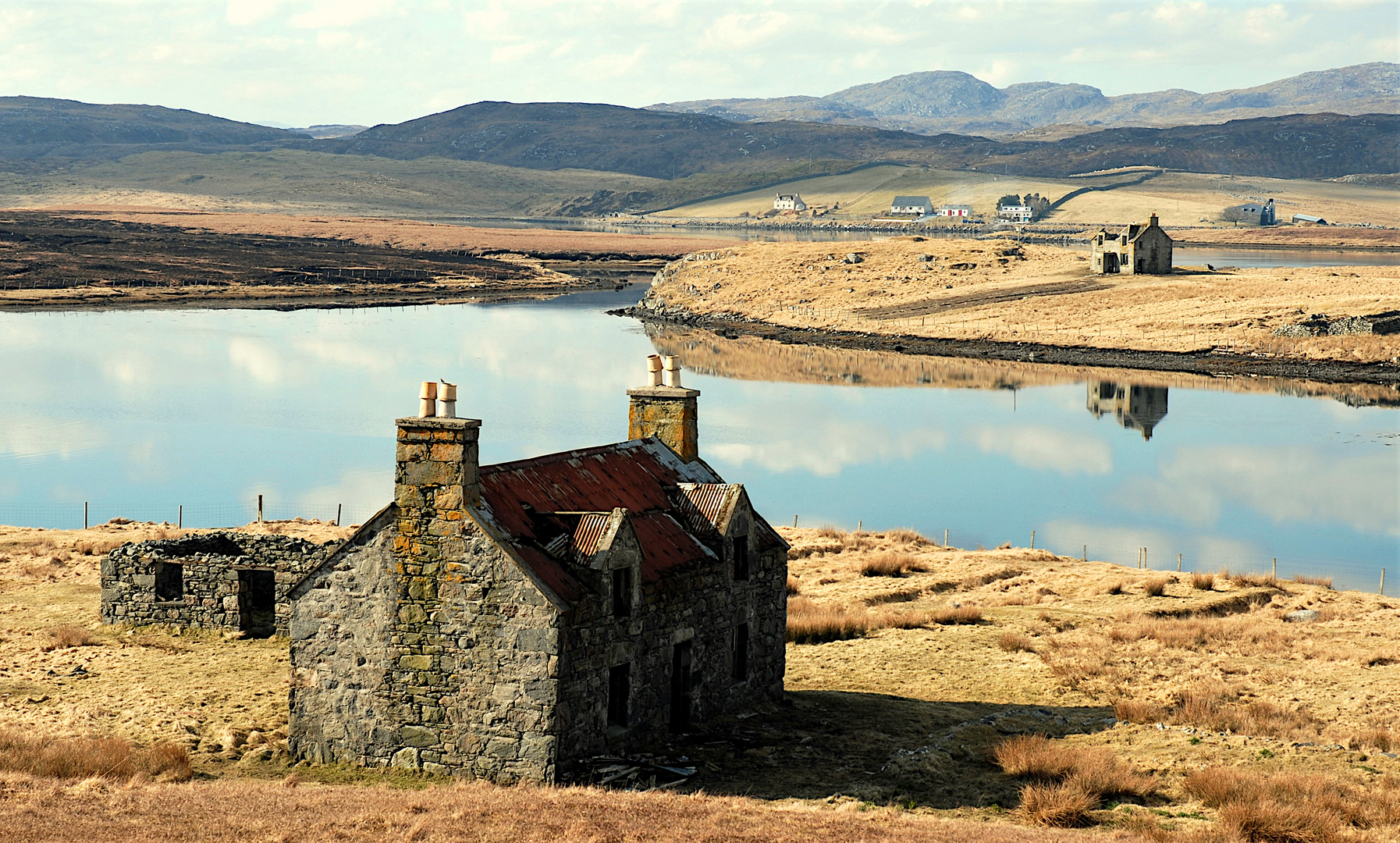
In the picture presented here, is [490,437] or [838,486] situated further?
Answer: [490,437]

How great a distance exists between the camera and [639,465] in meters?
22.7

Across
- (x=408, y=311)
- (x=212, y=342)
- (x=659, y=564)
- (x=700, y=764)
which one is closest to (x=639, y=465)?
(x=659, y=564)

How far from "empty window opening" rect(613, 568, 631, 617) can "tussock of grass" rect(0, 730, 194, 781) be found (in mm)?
5919

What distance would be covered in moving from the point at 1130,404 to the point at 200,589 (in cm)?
5703

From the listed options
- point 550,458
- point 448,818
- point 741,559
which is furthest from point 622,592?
point 448,818

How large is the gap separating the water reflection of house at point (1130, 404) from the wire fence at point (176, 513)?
121ft

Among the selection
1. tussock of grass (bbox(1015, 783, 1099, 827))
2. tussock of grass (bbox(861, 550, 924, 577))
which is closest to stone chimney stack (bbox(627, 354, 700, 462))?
tussock of grass (bbox(1015, 783, 1099, 827))

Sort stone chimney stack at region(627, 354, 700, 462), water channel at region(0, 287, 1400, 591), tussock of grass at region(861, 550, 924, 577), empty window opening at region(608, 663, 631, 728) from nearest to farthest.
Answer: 1. empty window opening at region(608, 663, 631, 728)
2. stone chimney stack at region(627, 354, 700, 462)
3. tussock of grass at region(861, 550, 924, 577)
4. water channel at region(0, 287, 1400, 591)

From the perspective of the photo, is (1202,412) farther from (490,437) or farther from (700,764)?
(700,764)

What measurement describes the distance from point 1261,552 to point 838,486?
15.3 meters

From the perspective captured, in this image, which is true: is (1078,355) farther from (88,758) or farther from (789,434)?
(88,758)

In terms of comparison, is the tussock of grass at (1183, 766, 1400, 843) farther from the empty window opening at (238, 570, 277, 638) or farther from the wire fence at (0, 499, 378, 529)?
the wire fence at (0, 499, 378, 529)

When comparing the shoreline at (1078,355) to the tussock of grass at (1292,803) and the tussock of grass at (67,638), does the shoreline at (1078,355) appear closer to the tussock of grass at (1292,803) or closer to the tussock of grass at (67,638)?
the tussock of grass at (1292,803)

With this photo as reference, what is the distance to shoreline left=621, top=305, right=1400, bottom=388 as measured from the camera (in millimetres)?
84000
